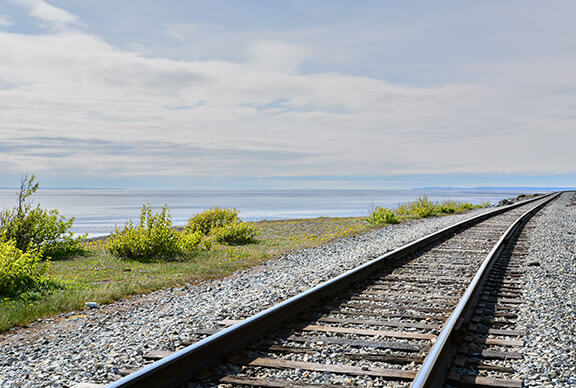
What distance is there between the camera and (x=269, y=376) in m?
3.68

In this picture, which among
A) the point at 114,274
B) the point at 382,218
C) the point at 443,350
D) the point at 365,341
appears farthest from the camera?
the point at 382,218

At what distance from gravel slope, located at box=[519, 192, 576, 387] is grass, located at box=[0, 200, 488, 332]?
541 cm

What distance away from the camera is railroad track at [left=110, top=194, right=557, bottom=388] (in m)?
3.61

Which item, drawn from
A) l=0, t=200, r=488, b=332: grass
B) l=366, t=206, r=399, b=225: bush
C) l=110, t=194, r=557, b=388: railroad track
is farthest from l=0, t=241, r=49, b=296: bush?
l=366, t=206, r=399, b=225: bush

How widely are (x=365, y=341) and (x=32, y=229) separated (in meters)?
9.46

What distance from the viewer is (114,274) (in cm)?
902

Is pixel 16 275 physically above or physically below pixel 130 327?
above

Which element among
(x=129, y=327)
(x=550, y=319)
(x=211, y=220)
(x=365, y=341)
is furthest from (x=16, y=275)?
(x=211, y=220)

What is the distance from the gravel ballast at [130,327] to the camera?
3.98m

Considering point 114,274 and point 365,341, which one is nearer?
point 365,341

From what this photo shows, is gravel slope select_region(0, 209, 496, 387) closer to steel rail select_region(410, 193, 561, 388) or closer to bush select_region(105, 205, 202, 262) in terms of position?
steel rail select_region(410, 193, 561, 388)

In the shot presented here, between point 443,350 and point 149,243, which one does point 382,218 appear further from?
point 443,350

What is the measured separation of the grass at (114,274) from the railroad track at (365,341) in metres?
2.78

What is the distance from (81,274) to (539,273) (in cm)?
867
